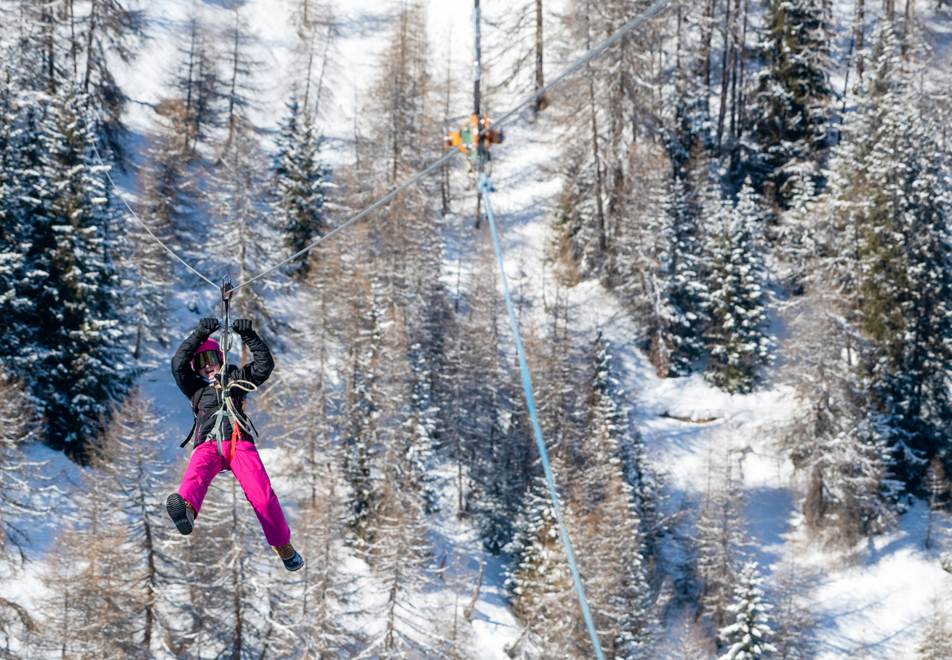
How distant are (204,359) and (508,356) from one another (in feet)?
91.0

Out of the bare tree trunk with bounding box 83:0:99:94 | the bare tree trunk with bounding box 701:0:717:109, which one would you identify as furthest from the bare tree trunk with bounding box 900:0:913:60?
the bare tree trunk with bounding box 83:0:99:94

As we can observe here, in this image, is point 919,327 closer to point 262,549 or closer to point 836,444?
point 836,444

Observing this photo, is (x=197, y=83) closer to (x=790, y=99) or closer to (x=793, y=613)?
(x=790, y=99)

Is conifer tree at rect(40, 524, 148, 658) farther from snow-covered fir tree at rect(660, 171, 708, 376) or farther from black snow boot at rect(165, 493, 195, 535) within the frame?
snow-covered fir tree at rect(660, 171, 708, 376)

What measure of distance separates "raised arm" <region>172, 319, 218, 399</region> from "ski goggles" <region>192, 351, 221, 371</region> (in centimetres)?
10

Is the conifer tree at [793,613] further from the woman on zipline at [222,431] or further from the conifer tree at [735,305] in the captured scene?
the woman on zipline at [222,431]

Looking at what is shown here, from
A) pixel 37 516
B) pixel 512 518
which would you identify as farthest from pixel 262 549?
pixel 512 518

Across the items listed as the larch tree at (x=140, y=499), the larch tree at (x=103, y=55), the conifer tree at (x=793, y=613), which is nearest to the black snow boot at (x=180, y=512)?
the larch tree at (x=140, y=499)

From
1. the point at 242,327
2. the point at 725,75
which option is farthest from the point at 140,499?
the point at 725,75

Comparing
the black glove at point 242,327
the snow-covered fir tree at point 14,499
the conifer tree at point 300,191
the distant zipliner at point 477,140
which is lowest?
the snow-covered fir tree at point 14,499

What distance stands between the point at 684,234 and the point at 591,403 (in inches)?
357

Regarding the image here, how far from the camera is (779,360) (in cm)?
3453

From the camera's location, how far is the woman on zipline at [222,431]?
7.34 meters

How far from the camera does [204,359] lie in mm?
8180
